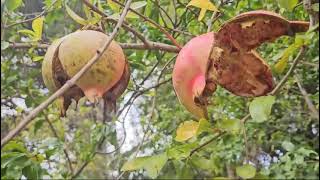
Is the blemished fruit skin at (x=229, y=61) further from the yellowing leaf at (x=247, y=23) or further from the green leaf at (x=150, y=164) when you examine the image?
the green leaf at (x=150, y=164)

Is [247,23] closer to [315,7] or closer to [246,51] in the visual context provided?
[246,51]

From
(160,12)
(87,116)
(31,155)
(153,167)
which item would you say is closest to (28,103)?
(31,155)

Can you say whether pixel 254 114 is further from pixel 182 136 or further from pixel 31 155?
pixel 31 155

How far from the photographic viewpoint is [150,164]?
1057mm

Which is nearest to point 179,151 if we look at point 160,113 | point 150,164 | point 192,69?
point 150,164

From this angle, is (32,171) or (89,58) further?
(32,171)

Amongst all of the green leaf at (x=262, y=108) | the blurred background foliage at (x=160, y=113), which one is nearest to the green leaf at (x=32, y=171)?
the blurred background foliage at (x=160, y=113)

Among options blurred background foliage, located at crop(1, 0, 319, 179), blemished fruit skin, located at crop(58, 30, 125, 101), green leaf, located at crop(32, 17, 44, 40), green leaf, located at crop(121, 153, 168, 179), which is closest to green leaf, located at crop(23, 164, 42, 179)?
blurred background foliage, located at crop(1, 0, 319, 179)

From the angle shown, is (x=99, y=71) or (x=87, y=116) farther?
(x=87, y=116)

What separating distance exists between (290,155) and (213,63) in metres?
1.99

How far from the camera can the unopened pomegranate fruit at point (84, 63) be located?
2.05 feet

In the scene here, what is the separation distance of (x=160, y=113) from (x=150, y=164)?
90.3 inches

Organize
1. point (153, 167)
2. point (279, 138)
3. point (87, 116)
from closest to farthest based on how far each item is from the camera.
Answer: point (153, 167) → point (279, 138) → point (87, 116)

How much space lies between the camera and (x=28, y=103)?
1.91 m
